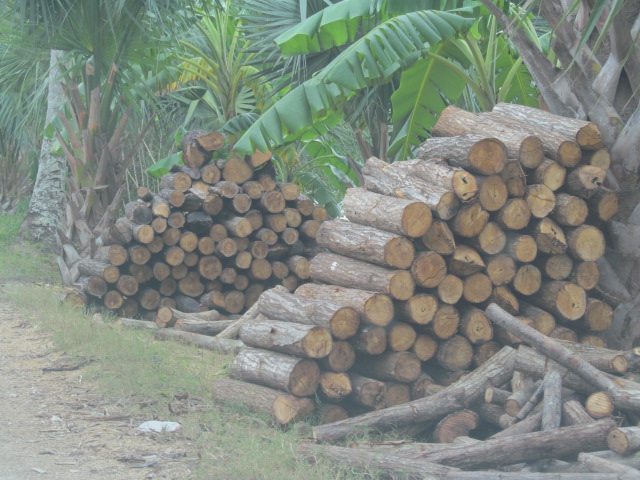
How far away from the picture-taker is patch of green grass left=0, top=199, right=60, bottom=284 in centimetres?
1186

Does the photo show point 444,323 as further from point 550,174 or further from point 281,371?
point 550,174

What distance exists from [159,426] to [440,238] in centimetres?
271

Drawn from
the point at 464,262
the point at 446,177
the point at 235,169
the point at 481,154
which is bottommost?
the point at 464,262

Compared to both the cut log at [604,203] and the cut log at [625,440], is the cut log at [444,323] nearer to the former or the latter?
the cut log at [604,203]

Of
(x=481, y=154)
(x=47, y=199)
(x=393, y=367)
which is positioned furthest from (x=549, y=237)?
(x=47, y=199)

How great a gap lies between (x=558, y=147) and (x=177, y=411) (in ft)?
12.9

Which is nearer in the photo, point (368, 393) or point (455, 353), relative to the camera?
point (368, 393)

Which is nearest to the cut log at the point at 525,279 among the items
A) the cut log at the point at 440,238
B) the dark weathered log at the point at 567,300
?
the dark weathered log at the point at 567,300

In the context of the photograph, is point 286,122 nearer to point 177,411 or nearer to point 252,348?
point 252,348

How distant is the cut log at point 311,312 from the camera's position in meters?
5.60

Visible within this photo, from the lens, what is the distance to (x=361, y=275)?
6.05 metres

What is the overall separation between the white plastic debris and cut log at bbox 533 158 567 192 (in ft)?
12.0

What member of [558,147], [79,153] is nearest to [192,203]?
[79,153]

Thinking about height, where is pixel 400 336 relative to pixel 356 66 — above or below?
below
